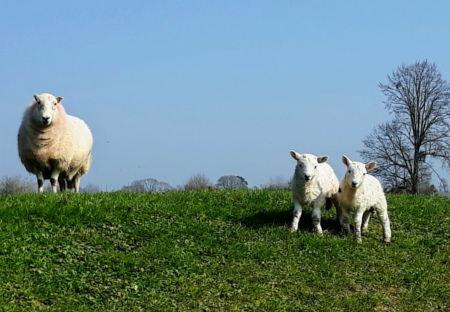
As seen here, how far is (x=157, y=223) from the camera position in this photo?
13.1 meters

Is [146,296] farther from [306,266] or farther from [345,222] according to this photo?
[345,222]

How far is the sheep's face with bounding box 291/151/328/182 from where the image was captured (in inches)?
522

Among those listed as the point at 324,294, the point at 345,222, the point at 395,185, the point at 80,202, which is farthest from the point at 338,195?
the point at 395,185

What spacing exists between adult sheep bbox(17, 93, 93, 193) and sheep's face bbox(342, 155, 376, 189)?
308 inches

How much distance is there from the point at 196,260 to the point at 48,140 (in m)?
7.06

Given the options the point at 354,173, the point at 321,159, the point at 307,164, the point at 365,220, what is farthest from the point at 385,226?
the point at 307,164

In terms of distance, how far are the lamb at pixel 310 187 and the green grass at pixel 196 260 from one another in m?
0.46

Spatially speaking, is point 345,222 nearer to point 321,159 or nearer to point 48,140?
point 321,159

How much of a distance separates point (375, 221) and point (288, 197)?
231 centimetres

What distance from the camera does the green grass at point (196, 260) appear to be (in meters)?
9.93

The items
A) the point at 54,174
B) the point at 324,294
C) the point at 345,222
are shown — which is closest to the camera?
the point at 324,294

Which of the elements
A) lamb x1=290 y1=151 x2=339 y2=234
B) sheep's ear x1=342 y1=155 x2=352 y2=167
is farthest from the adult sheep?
sheep's ear x1=342 y1=155 x2=352 y2=167

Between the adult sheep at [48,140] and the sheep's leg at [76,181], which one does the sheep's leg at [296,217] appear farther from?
the sheep's leg at [76,181]

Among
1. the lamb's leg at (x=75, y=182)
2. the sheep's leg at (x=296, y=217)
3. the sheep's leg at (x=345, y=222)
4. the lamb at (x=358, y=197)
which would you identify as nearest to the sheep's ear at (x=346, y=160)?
the lamb at (x=358, y=197)
